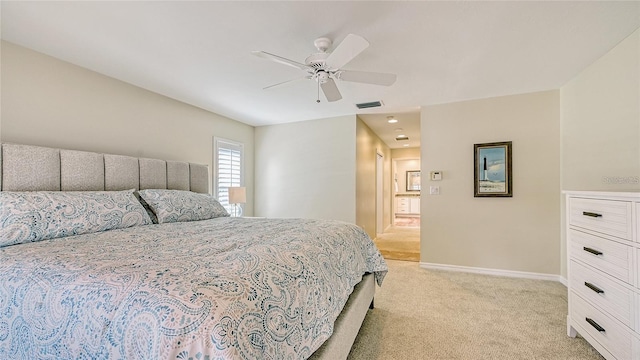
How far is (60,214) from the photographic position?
1.85 metres

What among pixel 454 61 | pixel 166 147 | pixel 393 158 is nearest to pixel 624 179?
pixel 454 61

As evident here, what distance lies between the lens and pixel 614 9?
181 centimetres

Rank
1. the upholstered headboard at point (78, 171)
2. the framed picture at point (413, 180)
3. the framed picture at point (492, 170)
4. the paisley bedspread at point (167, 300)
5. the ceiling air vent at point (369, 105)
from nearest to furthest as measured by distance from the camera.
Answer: the paisley bedspread at point (167, 300), the upholstered headboard at point (78, 171), the framed picture at point (492, 170), the ceiling air vent at point (369, 105), the framed picture at point (413, 180)

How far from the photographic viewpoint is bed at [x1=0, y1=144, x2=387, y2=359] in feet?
2.63

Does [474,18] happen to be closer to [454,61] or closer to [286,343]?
[454,61]

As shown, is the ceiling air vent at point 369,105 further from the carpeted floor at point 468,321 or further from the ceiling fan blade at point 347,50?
the carpeted floor at point 468,321

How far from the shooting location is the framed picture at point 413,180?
9320 millimetres

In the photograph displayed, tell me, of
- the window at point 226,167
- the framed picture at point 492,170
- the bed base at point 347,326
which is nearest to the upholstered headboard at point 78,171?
the window at point 226,167

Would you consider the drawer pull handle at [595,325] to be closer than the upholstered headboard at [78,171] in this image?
Yes

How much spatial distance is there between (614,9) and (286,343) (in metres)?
2.89

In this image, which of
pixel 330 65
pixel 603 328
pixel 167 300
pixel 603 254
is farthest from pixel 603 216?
pixel 167 300

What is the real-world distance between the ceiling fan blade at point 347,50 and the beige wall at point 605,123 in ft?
7.39

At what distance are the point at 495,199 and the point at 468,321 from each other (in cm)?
191

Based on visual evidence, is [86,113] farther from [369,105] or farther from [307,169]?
[369,105]
